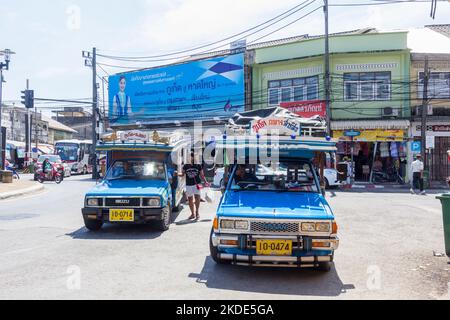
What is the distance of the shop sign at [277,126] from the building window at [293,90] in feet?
57.9

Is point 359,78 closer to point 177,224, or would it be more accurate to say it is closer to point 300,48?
point 300,48

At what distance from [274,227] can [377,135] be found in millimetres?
20692

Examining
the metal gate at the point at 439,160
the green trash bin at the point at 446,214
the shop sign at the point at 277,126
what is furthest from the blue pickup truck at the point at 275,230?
the metal gate at the point at 439,160

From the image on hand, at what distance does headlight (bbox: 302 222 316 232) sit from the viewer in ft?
19.1

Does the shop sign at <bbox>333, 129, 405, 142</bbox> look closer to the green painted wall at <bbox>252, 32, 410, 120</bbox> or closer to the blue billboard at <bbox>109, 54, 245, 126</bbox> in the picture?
the green painted wall at <bbox>252, 32, 410, 120</bbox>

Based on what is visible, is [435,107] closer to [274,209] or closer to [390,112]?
[390,112]

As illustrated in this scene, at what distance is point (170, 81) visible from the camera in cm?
3200

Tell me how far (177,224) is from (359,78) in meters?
18.7

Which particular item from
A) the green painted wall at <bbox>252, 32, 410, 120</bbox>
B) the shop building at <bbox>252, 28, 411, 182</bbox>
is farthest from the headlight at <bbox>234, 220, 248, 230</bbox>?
the green painted wall at <bbox>252, 32, 410, 120</bbox>

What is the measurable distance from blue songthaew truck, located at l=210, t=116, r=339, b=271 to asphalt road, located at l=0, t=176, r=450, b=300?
0.38 m

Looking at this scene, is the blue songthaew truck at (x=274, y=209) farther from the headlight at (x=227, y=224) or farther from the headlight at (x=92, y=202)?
the headlight at (x=92, y=202)

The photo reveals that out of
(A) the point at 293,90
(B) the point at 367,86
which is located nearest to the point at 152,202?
(A) the point at 293,90

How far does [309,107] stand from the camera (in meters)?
25.4
